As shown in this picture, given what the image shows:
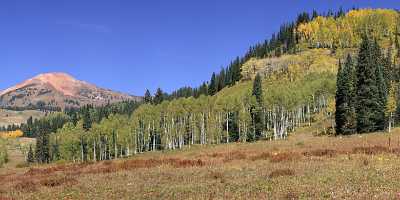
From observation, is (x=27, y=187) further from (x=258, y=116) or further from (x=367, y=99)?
(x=258, y=116)

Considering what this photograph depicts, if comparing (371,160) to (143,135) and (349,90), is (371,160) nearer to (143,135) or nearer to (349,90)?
(349,90)

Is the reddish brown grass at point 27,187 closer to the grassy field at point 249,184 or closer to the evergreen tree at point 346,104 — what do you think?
the grassy field at point 249,184

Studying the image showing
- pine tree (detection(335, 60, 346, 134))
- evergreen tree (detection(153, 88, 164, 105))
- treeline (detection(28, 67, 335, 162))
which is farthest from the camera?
evergreen tree (detection(153, 88, 164, 105))

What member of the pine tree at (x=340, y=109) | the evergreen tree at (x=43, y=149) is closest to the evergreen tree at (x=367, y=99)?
the pine tree at (x=340, y=109)

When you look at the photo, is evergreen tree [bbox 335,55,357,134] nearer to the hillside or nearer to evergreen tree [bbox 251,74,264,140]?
the hillside

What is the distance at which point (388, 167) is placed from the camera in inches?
915

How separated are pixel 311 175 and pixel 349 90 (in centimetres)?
7389

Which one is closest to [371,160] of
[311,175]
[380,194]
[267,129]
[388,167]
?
[388,167]

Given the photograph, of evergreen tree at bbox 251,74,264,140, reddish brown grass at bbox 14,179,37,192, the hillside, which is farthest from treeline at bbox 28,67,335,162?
reddish brown grass at bbox 14,179,37,192

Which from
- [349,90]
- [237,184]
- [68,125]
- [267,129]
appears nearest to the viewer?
[237,184]

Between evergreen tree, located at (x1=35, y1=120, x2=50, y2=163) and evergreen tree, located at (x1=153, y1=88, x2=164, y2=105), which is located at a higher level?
evergreen tree, located at (x1=153, y1=88, x2=164, y2=105)

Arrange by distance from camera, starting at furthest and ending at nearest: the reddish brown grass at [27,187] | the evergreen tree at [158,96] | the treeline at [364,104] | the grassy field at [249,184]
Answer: the evergreen tree at [158,96] → the treeline at [364,104] → the reddish brown grass at [27,187] → the grassy field at [249,184]

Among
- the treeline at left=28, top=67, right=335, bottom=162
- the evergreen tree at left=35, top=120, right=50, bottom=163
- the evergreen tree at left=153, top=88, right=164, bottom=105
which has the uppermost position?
the evergreen tree at left=153, top=88, right=164, bottom=105

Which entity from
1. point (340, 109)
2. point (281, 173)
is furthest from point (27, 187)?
Answer: point (340, 109)
